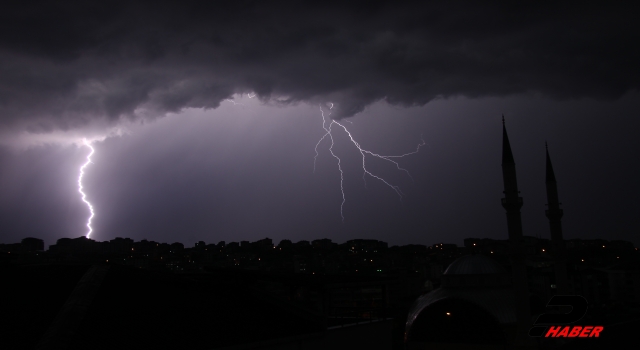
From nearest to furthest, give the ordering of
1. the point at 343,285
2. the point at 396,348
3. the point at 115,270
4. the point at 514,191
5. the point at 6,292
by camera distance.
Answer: the point at 6,292 < the point at 115,270 < the point at 343,285 < the point at 514,191 < the point at 396,348

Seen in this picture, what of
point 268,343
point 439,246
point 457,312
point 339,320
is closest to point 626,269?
point 457,312

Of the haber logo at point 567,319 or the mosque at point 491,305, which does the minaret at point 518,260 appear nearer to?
the mosque at point 491,305

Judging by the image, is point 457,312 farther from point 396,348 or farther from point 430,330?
point 396,348

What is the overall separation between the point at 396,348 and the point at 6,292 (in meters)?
36.8

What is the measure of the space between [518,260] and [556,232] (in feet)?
38.4

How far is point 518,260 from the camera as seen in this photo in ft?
127

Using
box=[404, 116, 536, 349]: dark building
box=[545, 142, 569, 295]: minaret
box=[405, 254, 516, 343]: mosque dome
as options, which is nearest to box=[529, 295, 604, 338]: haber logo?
box=[404, 116, 536, 349]: dark building

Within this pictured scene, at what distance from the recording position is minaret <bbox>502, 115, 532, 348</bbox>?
3903cm

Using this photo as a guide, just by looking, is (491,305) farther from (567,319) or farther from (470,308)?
(567,319)

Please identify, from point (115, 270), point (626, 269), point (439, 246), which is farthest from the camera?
point (439, 246)

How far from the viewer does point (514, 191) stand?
40750mm

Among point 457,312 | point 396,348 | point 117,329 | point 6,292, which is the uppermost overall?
point 6,292

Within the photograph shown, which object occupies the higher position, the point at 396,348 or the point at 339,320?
the point at 339,320

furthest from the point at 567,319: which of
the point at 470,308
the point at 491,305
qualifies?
the point at 491,305
